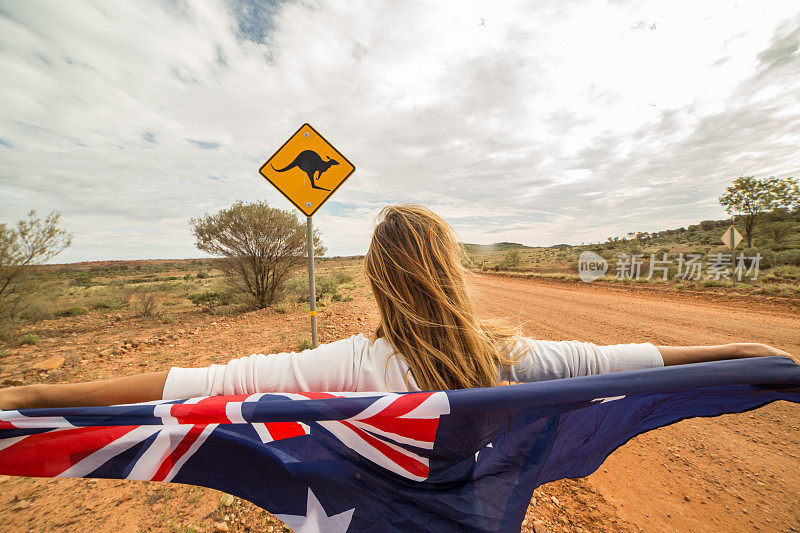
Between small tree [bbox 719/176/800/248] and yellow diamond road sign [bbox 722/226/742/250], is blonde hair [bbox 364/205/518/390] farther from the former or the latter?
small tree [bbox 719/176/800/248]

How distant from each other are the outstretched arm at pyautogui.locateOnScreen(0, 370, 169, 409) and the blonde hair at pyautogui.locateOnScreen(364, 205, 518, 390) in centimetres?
87

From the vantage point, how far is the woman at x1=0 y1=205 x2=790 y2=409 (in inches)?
41.7

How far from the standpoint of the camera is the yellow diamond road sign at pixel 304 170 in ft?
13.0

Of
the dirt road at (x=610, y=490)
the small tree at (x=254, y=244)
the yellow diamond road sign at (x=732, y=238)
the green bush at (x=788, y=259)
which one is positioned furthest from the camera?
the green bush at (x=788, y=259)

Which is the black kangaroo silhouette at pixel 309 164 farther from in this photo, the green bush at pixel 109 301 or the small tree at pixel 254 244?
the green bush at pixel 109 301

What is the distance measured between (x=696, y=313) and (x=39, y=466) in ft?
37.7

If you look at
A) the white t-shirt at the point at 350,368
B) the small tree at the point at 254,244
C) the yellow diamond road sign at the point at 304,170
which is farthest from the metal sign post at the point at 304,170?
the small tree at the point at 254,244

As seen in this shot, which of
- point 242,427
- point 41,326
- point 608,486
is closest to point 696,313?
point 608,486

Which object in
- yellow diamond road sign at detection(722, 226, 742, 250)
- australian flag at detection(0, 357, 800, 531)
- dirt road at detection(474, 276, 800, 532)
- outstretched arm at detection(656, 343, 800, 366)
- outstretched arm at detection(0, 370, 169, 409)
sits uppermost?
yellow diamond road sign at detection(722, 226, 742, 250)

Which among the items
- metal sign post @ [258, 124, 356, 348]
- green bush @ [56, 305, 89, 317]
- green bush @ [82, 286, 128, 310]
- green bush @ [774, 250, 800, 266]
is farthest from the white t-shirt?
green bush @ [774, 250, 800, 266]

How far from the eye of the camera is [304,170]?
4020 mm

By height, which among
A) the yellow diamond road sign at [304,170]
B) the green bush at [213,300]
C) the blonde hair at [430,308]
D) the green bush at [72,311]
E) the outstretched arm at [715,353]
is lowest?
the green bush at [72,311]

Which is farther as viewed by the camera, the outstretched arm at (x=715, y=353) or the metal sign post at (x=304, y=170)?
the metal sign post at (x=304, y=170)

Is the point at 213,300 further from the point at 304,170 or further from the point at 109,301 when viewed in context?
the point at 304,170
